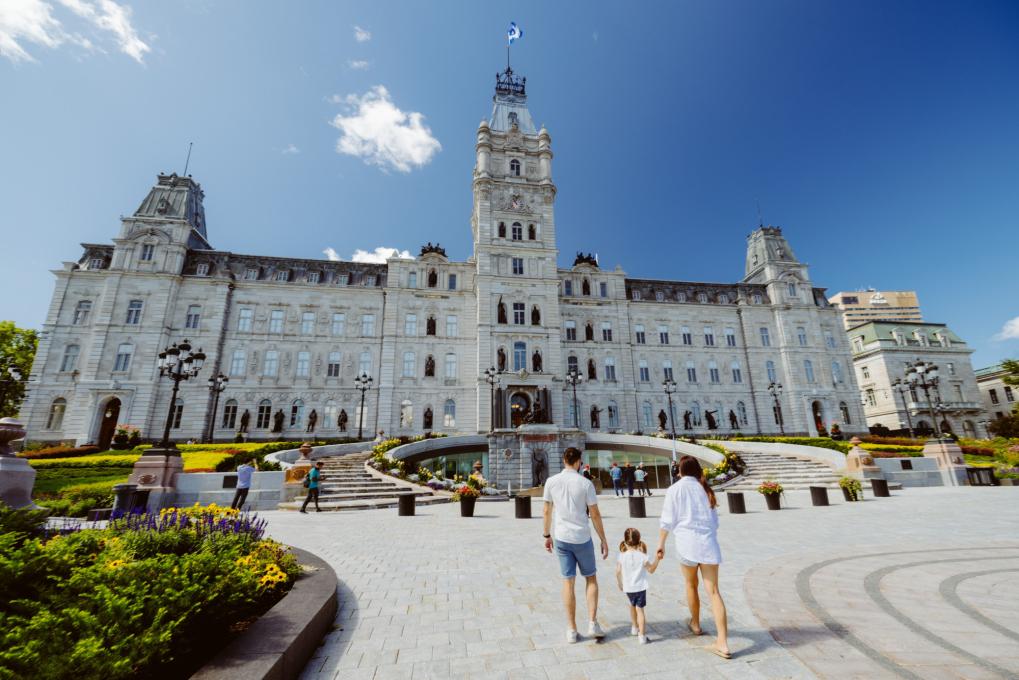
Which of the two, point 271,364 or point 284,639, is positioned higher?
point 271,364

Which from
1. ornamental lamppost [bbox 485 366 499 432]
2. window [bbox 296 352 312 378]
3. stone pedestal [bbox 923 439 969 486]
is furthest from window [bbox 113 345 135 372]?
stone pedestal [bbox 923 439 969 486]

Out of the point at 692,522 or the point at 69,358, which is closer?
the point at 692,522

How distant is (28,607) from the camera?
11.4 feet

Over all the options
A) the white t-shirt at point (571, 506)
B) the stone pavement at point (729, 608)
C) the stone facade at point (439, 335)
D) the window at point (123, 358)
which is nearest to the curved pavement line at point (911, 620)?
the stone pavement at point (729, 608)

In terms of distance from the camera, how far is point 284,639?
3.89 metres

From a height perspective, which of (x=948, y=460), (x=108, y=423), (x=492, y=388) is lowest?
(x=948, y=460)

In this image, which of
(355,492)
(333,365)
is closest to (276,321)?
(333,365)

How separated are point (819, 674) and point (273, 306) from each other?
40934 mm

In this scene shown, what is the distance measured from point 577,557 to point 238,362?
125 feet

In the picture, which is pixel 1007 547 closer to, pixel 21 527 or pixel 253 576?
pixel 253 576

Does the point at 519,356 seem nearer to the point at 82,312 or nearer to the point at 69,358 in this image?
the point at 69,358

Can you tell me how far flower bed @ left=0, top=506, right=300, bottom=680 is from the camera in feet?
9.29

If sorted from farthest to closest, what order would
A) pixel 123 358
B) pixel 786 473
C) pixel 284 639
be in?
pixel 123 358, pixel 786 473, pixel 284 639

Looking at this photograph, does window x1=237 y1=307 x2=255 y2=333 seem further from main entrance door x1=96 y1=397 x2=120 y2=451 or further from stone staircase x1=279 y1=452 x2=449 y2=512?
stone staircase x1=279 y1=452 x2=449 y2=512
